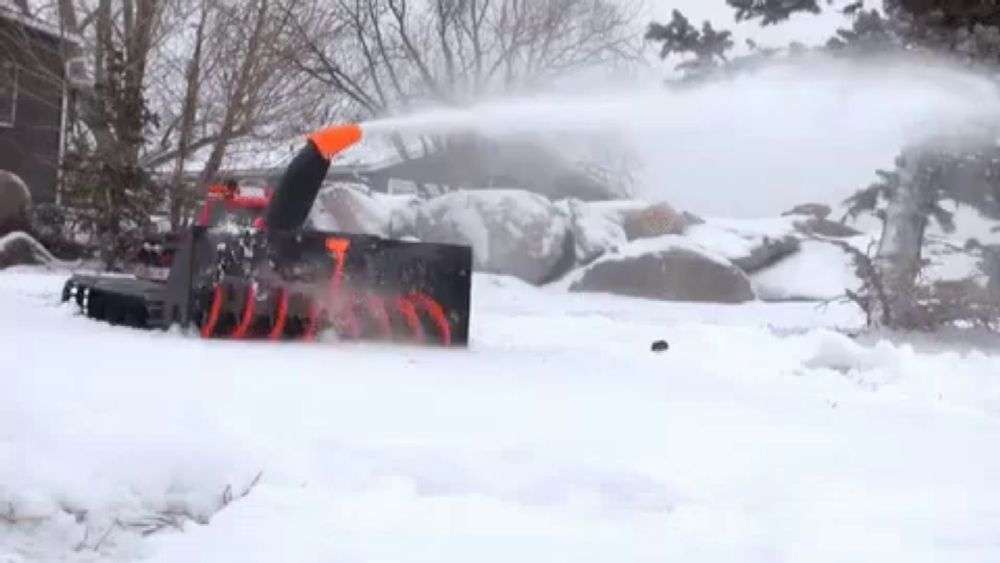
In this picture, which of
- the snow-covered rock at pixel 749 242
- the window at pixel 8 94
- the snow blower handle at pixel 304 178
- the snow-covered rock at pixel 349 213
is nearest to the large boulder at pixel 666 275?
the snow-covered rock at pixel 749 242

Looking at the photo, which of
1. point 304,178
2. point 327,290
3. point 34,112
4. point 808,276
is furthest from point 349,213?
point 327,290

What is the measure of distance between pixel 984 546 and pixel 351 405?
2.62 m

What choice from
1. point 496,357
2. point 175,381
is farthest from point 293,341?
point 175,381

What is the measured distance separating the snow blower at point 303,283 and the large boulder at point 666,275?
14284mm

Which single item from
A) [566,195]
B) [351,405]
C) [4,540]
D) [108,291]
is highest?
[566,195]

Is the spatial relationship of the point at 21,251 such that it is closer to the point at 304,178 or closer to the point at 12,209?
the point at 12,209

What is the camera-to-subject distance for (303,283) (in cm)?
830

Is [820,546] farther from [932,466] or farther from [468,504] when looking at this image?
[932,466]

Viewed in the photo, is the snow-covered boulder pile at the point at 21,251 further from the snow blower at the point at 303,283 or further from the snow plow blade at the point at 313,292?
the snow plow blade at the point at 313,292

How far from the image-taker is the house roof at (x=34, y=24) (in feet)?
74.7

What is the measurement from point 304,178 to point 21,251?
12932mm

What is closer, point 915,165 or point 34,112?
point 915,165

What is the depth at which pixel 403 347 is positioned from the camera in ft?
28.0

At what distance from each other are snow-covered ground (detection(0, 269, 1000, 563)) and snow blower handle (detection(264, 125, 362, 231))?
68.0 inches
